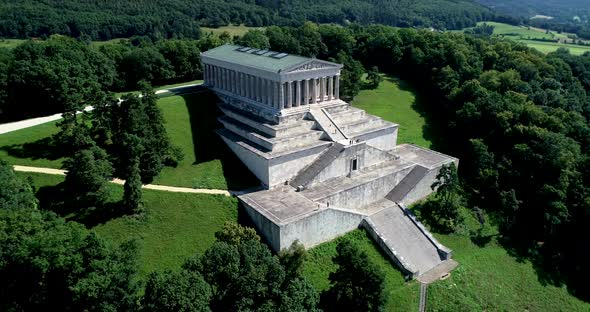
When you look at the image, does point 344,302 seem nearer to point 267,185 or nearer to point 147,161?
point 267,185

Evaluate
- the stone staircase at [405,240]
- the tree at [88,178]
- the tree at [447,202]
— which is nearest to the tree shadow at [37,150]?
the tree at [88,178]

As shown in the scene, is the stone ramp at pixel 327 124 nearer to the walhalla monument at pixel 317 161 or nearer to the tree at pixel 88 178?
the walhalla monument at pixel 317 161

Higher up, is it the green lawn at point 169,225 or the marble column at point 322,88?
the marble column at point 322,88

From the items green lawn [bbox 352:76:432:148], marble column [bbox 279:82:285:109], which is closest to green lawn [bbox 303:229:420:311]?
marble column [bbox 279:82:285:109]

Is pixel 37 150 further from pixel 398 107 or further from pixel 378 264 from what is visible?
pixel 398 107

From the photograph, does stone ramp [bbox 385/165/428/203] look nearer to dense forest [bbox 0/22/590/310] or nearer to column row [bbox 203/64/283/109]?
dense forest [bbox 0/22/590/310]

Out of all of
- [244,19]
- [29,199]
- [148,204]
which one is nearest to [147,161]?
[148,204]

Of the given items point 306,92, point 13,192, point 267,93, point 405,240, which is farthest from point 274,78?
point 13,192
